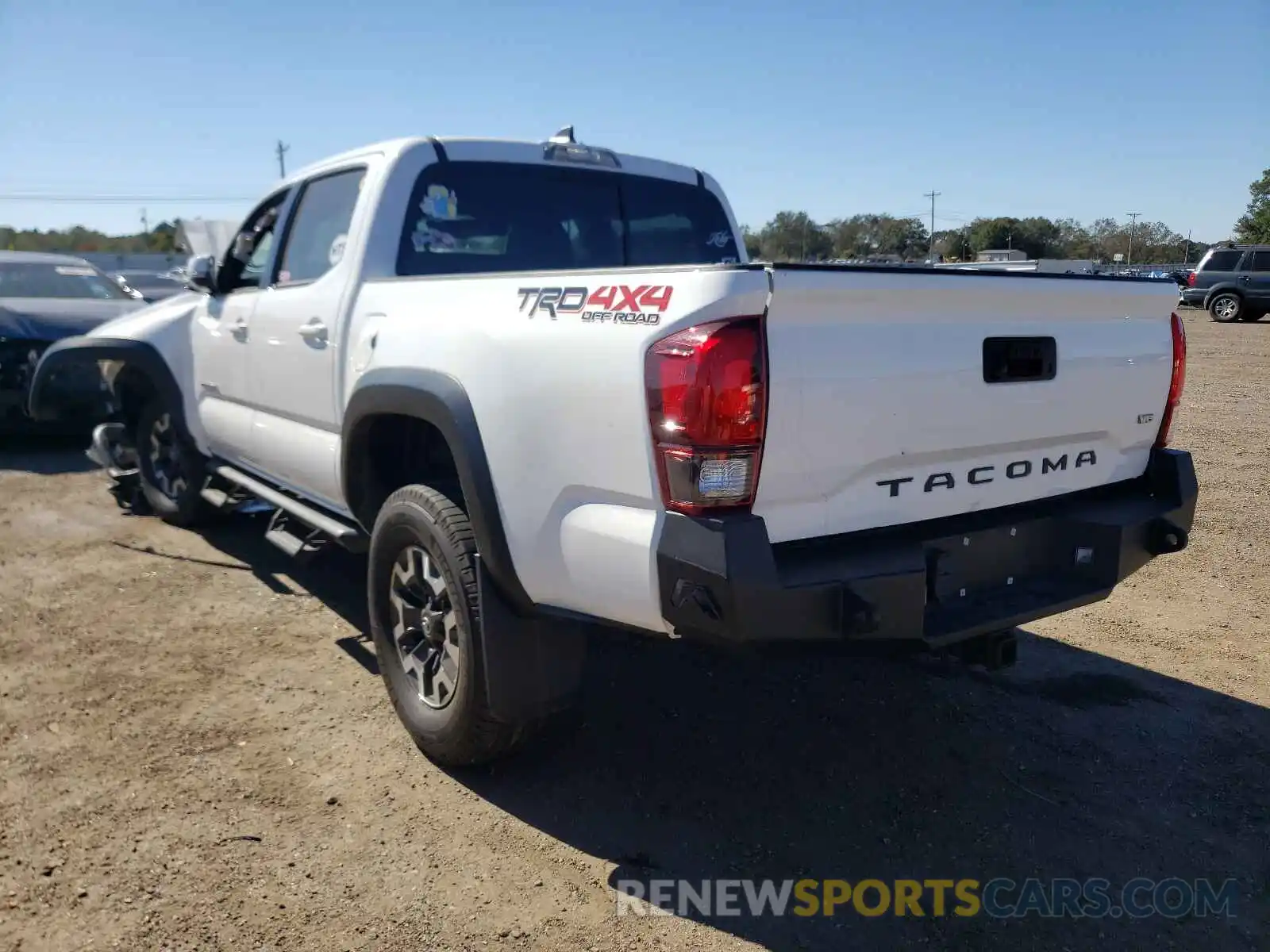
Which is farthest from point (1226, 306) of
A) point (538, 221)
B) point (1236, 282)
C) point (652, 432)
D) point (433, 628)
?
point (652, 432)

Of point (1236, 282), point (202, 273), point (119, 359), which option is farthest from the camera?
point (1236, 282)

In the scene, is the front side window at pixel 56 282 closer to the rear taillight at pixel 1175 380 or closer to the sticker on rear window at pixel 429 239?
the sticker on rear window at pixel 429 239

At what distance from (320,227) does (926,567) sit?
3.10m

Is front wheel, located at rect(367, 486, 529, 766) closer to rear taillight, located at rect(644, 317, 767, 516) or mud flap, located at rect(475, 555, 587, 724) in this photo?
mud flap, located at rect(475, 555, 587, 724)

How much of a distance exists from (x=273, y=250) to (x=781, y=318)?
3.25m

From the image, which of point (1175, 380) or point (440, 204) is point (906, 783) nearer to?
point (1175, 380)

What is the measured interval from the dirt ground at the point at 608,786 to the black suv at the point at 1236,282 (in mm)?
23311

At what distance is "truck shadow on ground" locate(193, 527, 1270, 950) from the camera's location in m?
2.72

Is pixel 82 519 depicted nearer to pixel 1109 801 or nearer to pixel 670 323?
pixel 670 323

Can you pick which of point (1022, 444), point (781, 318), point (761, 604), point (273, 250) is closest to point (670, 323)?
point (781, 318)

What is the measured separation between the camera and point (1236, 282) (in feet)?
80.3

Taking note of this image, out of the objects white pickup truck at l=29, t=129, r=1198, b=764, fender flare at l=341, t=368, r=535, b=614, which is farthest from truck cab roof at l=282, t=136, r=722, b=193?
fender flare at l=341, t=368, r=535, b=614

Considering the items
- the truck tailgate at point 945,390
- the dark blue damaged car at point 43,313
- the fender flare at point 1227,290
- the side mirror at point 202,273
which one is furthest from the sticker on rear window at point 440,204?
the fender flare at point 1227,290

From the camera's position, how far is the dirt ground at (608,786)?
2.64 meters
